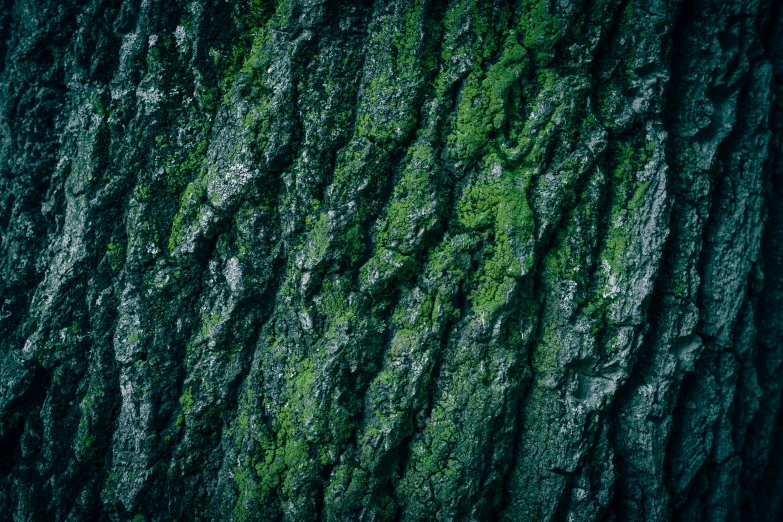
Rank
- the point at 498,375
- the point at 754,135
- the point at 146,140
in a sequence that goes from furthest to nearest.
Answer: the point at 754,135 → the point at 146,140 → the point at 498,375

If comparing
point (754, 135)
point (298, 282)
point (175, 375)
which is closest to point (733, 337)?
point (754, 135)

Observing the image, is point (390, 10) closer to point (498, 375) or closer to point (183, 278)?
point (183, 278)

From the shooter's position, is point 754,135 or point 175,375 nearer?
point 175,375

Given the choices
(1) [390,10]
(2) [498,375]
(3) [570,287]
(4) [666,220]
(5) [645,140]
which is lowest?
(2) [498,375]

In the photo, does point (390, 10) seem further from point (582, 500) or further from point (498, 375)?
point (582, 500)

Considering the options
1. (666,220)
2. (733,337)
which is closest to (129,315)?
(666,220)

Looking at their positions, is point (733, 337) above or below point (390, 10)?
below

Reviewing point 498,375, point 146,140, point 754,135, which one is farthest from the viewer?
point 754,135
